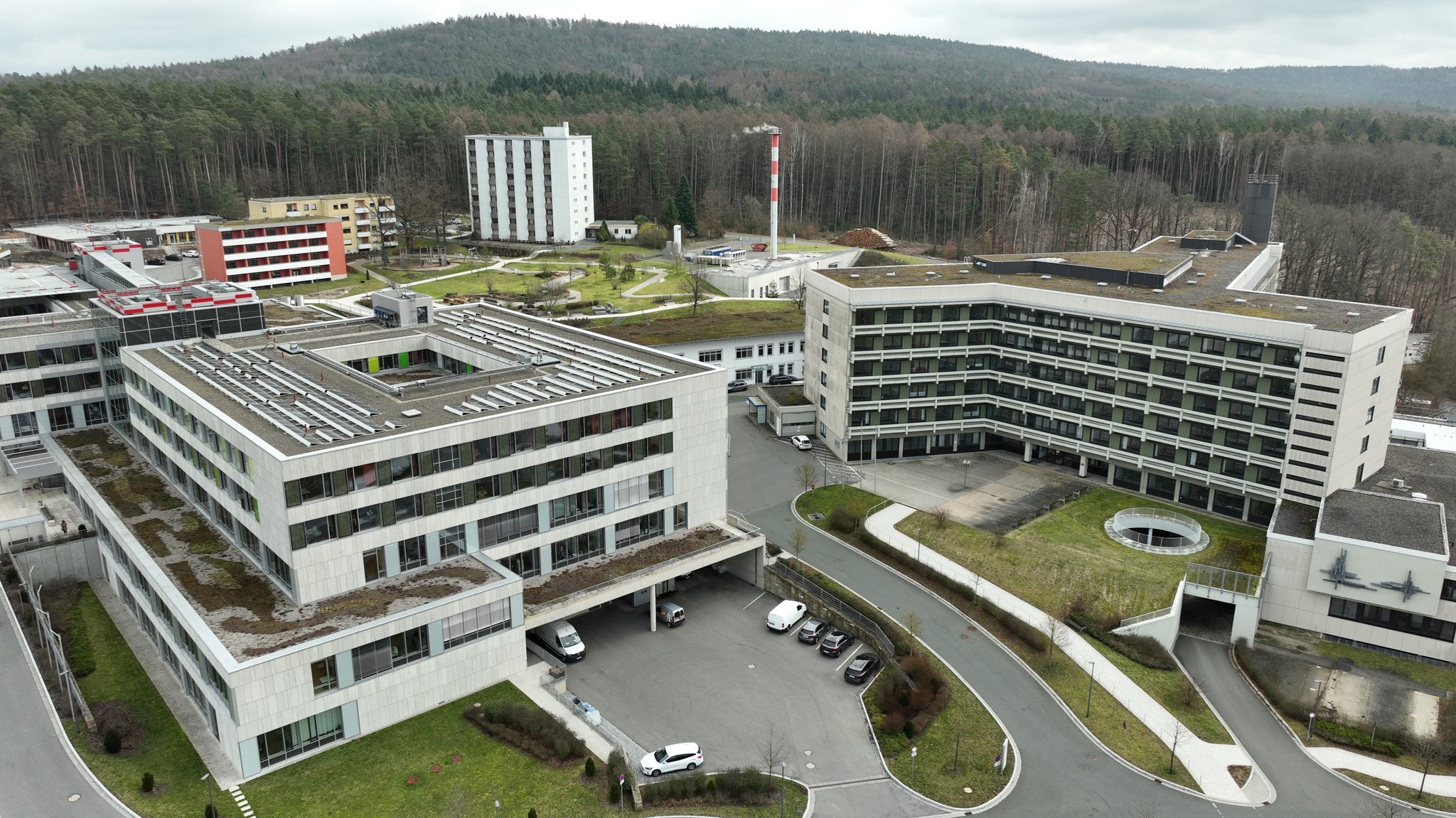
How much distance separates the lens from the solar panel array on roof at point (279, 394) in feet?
150

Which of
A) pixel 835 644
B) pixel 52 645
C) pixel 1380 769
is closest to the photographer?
pixel 1380 769

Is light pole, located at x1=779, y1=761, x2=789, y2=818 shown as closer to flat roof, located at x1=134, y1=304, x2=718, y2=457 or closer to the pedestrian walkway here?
the pedestrian walkway

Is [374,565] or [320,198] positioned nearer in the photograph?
[374,565]

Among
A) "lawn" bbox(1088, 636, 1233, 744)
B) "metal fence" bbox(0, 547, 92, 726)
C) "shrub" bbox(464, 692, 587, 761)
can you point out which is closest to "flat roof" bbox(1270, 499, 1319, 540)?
"lawn" bbox(1088, 636, 1233, 744)

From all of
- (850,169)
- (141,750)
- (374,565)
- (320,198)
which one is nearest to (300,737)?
(141,750)

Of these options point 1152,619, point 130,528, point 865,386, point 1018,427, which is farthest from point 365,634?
point 1018,427

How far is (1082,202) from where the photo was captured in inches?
5340

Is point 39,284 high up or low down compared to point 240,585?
up

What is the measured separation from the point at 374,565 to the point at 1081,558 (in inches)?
1594

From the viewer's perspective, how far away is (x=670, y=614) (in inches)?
2084

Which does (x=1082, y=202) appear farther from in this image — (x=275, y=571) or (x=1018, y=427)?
(x=275, y=571)

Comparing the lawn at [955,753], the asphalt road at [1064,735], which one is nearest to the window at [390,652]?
the asphalt road at [1064,735]

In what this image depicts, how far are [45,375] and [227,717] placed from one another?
3962 cm

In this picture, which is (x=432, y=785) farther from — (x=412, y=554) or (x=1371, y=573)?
(x=1371, y=573)
